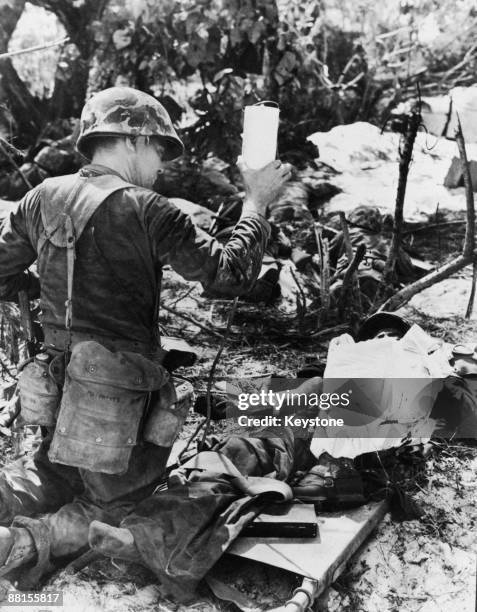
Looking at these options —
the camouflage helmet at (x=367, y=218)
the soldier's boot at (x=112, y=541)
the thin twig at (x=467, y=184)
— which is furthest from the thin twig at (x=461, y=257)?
the soldier's boot at (x=112, y=541)

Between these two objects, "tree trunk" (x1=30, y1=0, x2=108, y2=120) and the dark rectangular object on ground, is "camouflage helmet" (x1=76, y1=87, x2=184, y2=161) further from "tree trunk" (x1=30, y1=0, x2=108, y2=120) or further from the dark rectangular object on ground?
"tree trunk" (x1=30, y1=0, x2=108, y2=120)

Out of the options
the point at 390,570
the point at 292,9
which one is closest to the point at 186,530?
the point at 390,570

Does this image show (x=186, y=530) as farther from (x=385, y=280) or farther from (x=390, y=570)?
(x=385, y=280)

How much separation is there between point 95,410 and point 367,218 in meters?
4.39

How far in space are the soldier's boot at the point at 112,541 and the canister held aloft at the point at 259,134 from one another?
1367 mm

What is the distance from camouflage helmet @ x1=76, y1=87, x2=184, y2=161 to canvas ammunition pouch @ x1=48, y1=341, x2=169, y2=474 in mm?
758

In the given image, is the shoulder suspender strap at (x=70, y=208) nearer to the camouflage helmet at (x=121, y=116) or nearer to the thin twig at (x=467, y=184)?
the camouflage helmet at (x=121, y=116)

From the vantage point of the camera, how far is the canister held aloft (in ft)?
7.70

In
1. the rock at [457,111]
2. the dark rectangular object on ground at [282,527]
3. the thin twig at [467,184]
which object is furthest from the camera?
the rock at [457,111]

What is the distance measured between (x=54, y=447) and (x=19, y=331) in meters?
1.66

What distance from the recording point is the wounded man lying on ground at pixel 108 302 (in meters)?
2.32

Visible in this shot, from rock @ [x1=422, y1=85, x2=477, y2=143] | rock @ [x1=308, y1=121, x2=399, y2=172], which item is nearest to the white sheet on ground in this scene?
rock @ [x1=422, y1=85, x2=477, y2=143]

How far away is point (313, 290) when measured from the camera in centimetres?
523

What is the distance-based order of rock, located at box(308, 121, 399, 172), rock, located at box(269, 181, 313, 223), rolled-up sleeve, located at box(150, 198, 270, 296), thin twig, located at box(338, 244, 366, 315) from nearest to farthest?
rolled-up sleeve, located at box(150, 198, 270, 296) → thin twig, located at box(338, 244, 366, 315) → rock, located at box(269, 181, 313, 223) → rock, located at box(308, 121, 399, 172)
